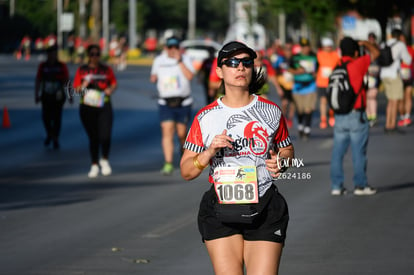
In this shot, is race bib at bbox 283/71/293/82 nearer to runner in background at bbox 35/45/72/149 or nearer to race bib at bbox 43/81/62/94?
runner in background at bbox 35/45/72/149

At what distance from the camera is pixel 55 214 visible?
42.5 feet

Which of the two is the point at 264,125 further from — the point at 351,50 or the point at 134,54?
the point at 134,54

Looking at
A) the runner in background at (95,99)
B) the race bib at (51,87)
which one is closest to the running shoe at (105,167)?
the runner in background at (95,99)

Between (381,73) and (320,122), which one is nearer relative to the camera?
(381,73)

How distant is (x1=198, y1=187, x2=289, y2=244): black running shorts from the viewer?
21.2ft

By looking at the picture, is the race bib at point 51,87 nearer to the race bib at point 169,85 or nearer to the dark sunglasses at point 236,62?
the race bib at point 169,85

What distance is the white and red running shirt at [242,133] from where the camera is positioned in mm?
6492

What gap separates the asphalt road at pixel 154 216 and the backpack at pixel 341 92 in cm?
99

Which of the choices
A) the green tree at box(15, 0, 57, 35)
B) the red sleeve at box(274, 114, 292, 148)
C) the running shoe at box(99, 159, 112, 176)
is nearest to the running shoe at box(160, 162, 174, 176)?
the running shoe at box(99, 159, 112, 176)

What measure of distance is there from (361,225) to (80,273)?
11.7 ft

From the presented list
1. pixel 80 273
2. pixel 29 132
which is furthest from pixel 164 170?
pixel 29 132

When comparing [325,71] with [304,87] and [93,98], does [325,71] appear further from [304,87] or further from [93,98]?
[93,98]

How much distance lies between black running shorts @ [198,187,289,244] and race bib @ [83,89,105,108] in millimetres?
9852

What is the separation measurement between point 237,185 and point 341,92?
7.78m
